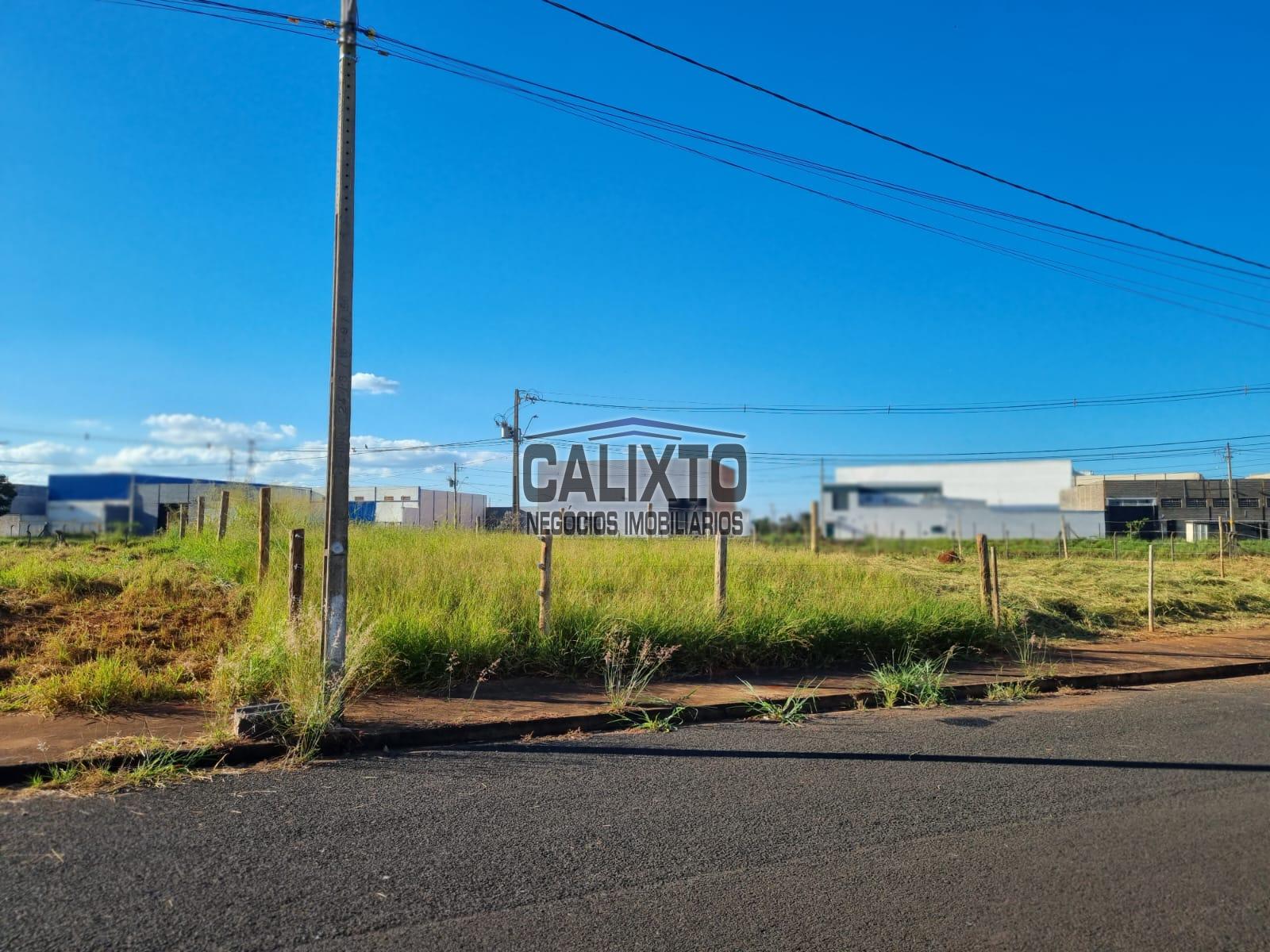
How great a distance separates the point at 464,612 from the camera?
335 inches

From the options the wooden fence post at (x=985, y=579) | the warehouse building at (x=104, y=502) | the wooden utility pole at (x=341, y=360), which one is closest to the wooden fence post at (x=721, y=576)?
the wooden fence post at (x=985, y=579)

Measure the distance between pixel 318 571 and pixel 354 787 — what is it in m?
6.55

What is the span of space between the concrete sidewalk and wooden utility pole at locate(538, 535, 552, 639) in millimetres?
639

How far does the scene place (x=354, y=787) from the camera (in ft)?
15.8

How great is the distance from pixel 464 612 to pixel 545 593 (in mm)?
881

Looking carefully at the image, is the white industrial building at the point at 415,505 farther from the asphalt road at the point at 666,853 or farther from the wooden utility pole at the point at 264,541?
the asphalt road at the point at 666,853

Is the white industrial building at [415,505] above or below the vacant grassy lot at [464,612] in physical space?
above

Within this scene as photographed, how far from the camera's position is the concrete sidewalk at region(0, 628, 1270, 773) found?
5594mm

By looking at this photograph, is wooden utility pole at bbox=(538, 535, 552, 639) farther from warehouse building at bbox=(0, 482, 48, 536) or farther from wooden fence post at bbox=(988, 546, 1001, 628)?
wooden fence post at bbox=(988, 546, 1001, 628)

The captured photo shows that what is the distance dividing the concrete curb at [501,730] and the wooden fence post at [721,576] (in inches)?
80.6

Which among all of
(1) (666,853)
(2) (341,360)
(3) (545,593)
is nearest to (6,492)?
(2) (341,360)

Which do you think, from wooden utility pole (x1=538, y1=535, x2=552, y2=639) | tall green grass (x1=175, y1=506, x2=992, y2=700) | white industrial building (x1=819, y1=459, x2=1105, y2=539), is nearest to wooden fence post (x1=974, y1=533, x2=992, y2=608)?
tall green grass (x1=175, y1=506, x2=992, y2=700)

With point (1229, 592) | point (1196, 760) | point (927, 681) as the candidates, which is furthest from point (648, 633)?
point (1229, 592)

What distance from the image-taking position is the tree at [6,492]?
395 centimetres
